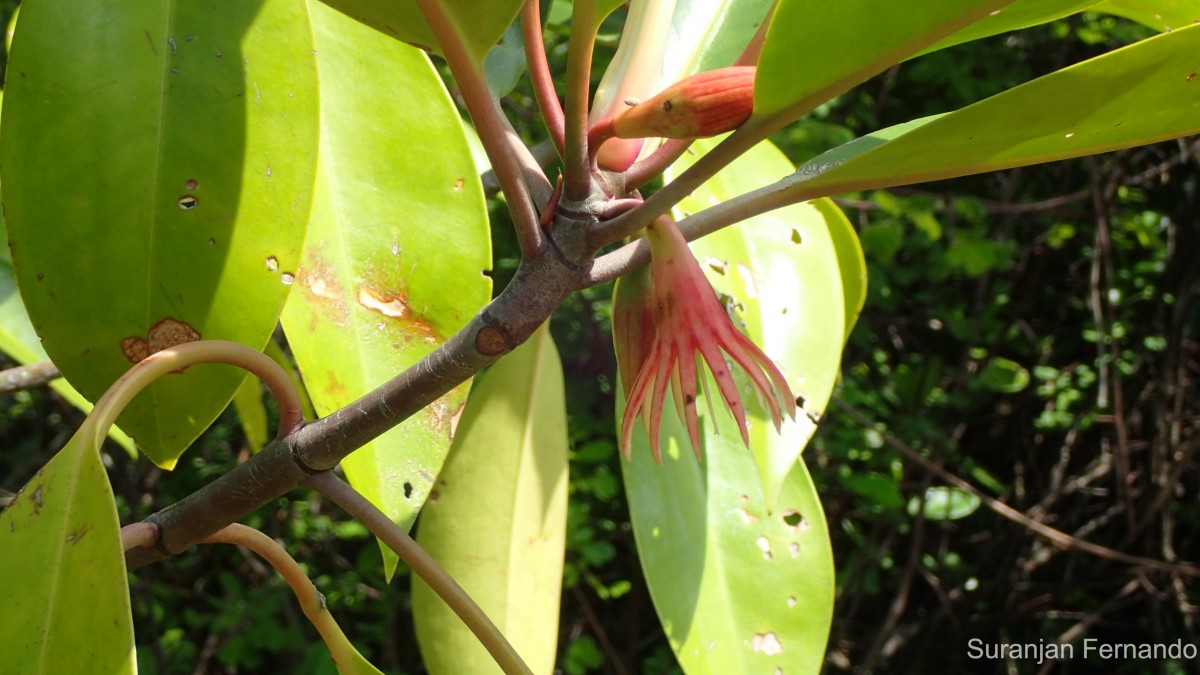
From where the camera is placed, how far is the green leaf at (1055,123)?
0.35 meters

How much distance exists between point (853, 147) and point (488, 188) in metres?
0.43

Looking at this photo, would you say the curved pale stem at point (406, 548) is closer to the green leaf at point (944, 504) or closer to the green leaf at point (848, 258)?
the green leaf at point (848, 258)

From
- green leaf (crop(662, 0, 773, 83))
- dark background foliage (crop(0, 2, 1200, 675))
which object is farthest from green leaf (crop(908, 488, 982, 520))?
green leaf (crop(662, 0, 773, 83))

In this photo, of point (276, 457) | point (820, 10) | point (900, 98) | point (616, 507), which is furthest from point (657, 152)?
point (900, 98)

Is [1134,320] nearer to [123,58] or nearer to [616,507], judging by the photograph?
[616,507]

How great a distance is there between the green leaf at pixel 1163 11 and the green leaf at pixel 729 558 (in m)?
0.35

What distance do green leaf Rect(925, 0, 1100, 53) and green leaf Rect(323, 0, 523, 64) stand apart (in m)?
0.16

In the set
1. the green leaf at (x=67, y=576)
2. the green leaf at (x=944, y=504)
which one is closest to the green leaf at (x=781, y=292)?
the green leaf at (x=67, y=576)

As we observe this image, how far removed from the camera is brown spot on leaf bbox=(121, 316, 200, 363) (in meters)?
0.45

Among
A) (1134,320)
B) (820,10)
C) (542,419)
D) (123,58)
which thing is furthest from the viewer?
(1134,320)

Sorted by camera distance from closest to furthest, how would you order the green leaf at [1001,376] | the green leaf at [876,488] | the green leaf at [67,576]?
the green leaf at [67,576]
the green leaf at [876,488]
the green leaf at [1001,376]

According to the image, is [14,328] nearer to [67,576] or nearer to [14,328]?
[14,328]

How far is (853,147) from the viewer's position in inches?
16.9

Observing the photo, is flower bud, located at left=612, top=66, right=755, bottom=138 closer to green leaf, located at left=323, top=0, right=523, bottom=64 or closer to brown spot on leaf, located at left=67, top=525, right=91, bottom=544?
green leaf, located at left=323, top=0, right=523, bottom=64
